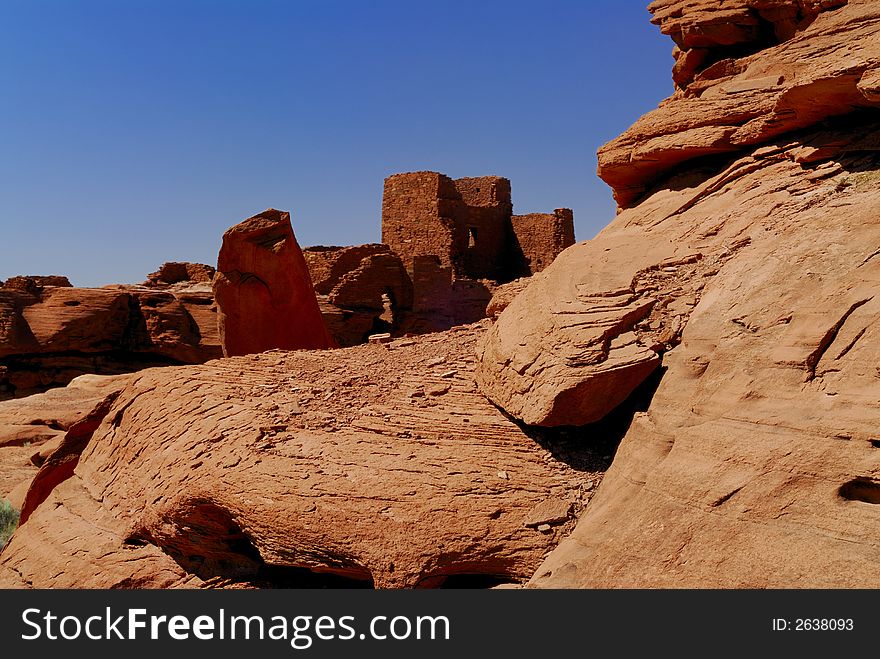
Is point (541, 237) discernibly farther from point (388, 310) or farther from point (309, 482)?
point (309, 482)

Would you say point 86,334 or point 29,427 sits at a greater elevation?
point 86,334

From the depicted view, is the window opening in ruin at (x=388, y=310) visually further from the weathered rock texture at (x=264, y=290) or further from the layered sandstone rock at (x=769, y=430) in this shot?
the layered sandstone rock at (x=769, y=430)

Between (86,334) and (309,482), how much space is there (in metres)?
15.5

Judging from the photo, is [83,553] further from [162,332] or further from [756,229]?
[162,332]

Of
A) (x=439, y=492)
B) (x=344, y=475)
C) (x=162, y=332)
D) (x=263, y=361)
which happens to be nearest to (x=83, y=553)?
(x=263, y=361)

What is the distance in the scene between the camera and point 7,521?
34.7ft

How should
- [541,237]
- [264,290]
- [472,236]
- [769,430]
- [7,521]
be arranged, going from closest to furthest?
1. [769,430]
2. [7,521]
3. [264,290]
4. [541,237]
5. [472,236]

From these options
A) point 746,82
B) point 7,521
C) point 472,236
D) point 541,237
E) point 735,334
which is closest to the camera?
point 735,334

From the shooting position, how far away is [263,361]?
9102 millimetres

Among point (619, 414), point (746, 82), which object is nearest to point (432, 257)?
point (746, 82)

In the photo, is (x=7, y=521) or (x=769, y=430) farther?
(x=7, y=521)

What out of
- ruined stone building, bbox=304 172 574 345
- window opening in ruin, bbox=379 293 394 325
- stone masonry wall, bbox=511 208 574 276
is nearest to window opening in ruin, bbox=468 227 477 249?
ruined stone building, bbox=304 172 574 345

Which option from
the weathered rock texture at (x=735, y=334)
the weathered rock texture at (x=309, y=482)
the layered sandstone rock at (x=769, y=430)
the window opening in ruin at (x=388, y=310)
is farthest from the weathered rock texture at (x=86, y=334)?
the layered sandstone rock at (x=769, y=430)
